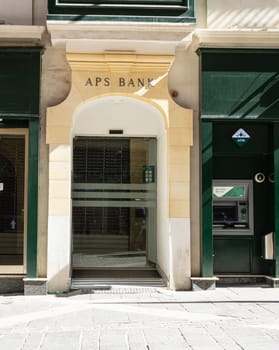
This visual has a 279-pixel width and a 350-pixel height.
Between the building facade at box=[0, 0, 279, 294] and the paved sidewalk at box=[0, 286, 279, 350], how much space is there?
2.20 feet

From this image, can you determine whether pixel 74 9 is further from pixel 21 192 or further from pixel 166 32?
pixel 21 192

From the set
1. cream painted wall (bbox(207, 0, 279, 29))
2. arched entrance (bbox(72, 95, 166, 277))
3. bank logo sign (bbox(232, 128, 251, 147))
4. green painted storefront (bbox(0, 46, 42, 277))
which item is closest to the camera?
green painted storefront (bbox(0, 46, 42, 277))

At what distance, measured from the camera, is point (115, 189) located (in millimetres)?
10922

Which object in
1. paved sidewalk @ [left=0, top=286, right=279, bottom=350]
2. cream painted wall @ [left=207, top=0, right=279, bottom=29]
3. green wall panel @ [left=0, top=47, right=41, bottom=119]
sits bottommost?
paved sidewalk @ [left=0, top=286, right=279, bottom=350]

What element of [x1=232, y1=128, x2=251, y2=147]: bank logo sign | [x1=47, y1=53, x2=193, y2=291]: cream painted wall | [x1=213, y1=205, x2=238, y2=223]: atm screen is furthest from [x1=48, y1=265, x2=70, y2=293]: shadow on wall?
[x1=232, y1=128, x2=251, y2=147]: bank logo sign

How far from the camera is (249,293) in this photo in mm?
9398

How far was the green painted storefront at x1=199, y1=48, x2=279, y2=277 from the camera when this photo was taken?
9914 mm

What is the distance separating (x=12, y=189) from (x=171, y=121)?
334cm

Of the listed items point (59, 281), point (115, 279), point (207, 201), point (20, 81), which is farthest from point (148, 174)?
point (20, 81)

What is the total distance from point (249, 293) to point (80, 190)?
4003 millimetres

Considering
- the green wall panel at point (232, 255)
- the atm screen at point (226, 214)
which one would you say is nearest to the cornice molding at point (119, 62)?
the atm screen at point (226, 214)

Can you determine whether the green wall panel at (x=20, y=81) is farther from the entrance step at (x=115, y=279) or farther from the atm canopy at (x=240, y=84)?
the entrance step at (x=115, y=279)

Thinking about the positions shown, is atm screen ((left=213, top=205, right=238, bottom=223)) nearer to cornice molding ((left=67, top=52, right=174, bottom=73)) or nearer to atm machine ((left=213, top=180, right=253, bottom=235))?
atm machine ((left=213, top=180, right=253, bottom=235))

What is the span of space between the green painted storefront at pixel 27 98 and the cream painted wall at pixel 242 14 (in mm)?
3447
